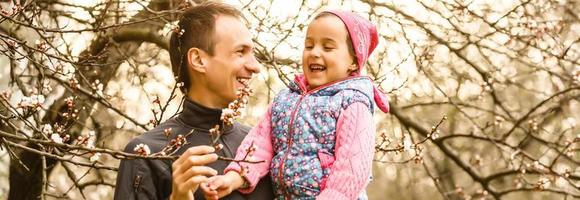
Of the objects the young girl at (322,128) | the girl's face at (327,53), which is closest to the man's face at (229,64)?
the young girl at (322,128)

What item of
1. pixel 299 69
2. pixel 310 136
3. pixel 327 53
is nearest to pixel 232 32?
pixel 327 53

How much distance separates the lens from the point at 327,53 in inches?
130

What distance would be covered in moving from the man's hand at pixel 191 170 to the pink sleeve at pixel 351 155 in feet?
1.32

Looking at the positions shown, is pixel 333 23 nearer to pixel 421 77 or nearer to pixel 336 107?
pixel 336 107

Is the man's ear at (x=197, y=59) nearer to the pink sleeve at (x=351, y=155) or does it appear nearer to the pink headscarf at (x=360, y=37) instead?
the pink headscarf at (x=360, y=37)

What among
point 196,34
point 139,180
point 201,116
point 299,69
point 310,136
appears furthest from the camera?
point 299,69

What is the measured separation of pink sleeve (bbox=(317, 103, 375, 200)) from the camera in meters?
3.05

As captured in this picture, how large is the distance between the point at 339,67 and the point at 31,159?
163 inches

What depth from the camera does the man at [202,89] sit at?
3.37m

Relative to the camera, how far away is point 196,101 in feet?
12.3

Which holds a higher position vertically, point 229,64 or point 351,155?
point 229,64

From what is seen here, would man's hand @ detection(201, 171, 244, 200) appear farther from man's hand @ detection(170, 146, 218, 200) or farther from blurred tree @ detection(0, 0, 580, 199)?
blurred tree @ detection(0, 0, 580, 199)

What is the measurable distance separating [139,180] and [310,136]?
0.63 metres

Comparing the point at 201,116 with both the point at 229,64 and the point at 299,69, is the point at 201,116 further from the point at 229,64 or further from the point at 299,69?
the point at 299,69
